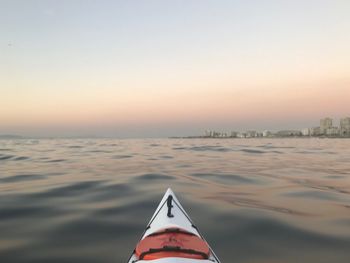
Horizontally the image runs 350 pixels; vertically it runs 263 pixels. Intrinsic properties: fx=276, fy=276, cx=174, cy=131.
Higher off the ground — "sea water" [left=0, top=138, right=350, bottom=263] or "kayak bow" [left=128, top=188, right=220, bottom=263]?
"kayak bow" [left=128, top=188, right=220, bottom=263]

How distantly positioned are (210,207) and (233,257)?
12.7 feet

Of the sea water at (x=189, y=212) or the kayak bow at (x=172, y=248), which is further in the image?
the sea water at (x=189, y=212)

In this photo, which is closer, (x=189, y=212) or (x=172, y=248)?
(x=172, y=248)

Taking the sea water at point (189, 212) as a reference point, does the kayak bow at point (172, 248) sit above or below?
above

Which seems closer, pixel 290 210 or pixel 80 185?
pixel 290 210

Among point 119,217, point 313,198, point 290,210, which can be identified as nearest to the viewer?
point 119,217

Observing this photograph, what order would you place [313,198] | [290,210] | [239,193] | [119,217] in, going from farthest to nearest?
[239,193]
[313,198]
[290,210]
[119,217]

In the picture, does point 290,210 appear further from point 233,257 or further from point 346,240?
point 233,257

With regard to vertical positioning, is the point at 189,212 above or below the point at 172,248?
below

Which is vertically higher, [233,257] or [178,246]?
[178,246]

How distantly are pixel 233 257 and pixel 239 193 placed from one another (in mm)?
6368

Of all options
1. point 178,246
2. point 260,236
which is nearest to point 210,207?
point 260,236

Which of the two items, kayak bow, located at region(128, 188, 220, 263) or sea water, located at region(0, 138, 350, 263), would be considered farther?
sea water, located at region(0, 138, 350, 263)

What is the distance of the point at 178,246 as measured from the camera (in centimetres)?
413
